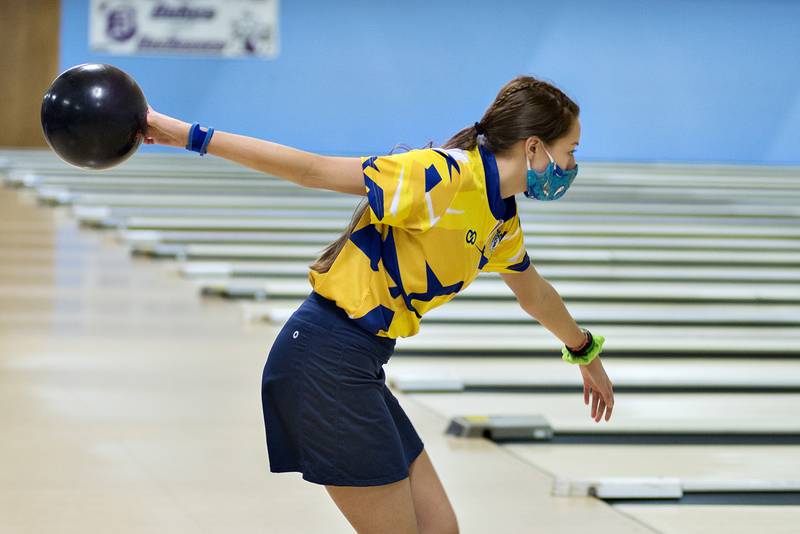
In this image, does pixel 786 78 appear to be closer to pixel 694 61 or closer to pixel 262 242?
pixel 694 61

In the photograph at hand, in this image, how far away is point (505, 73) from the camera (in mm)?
14234

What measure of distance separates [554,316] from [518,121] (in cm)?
49

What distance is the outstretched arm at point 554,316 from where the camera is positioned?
94.1 inches

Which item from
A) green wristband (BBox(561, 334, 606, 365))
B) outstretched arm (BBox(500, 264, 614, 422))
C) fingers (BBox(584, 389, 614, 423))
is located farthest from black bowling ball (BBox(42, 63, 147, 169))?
fingers (BBox(584, 389, 614, 423))

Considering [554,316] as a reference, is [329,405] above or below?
below

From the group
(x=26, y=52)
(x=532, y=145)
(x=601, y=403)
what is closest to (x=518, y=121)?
(x=532, y=145)

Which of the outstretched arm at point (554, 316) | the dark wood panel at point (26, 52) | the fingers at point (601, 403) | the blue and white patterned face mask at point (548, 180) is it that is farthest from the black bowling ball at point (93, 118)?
the dark wood panel at point (26, 52)

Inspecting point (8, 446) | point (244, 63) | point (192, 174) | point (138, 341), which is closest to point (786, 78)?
point (244, 63)

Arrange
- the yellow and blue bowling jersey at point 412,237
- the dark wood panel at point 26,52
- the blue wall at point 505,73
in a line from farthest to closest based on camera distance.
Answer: the blue wall at point 505,73, the dark wood panel at point 26,52, the yellow and blue bowling jersey at point 412,237

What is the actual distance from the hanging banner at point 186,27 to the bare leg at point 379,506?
12.1 metres

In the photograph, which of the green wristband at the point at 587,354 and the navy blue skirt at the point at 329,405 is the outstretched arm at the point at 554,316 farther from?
the navy blue skirt at the point at 329,405

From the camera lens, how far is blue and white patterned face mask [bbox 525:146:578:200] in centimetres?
212

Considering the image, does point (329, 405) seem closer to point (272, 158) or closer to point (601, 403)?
point (272, 158)

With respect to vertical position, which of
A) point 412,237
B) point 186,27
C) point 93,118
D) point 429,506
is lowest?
point 429,506
